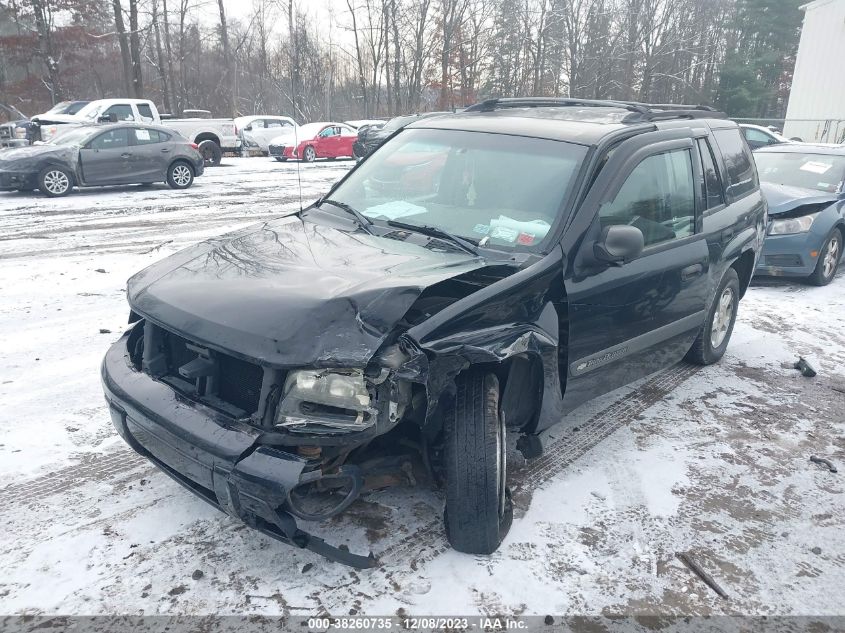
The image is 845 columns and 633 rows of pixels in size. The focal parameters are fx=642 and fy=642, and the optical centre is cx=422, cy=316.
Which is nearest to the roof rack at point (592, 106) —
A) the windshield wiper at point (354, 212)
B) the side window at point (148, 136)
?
the windshield wiper at point (354, 212)

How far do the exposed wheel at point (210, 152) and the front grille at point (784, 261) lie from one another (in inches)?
703

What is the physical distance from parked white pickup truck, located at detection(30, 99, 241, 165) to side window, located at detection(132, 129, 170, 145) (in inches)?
111

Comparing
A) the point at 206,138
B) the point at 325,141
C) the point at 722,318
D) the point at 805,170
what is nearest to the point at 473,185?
the point at 722,318

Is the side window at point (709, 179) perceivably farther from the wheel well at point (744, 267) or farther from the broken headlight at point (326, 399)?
the broken headlight at point (326, 399)

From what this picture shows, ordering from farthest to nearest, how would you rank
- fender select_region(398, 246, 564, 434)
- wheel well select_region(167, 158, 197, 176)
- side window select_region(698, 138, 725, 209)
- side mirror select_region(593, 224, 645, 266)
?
1. wheel well select_region(167, 158, 197, 176)
2. side window select_region(698, 138, 725, 209)
3. side mirror select_region(593, 224, 645, 266)
4. fender select_region(398, 246, 564, 434)

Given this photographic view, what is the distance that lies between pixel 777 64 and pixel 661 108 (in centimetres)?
5004

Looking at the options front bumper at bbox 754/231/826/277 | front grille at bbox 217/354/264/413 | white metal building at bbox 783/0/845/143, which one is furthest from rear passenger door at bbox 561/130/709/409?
white metal building at bbox 783/0/845/143

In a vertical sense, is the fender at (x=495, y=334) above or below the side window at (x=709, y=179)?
below

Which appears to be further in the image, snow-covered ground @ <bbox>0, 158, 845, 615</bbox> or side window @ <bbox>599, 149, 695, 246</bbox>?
side window @ <bbox>599, 149, 695, 246</bbox>

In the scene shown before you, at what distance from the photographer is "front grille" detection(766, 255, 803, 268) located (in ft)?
25.1

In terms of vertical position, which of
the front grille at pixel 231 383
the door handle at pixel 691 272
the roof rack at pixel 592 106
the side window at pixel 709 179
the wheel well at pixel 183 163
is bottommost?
the wheel well at pixel 183 163

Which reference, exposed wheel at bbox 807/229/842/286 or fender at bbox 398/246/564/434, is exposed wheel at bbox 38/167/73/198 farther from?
exposed wheel at bbox 807/229/842/286

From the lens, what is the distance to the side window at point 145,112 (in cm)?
1924

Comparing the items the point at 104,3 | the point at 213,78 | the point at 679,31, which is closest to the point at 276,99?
the point at 213,78
